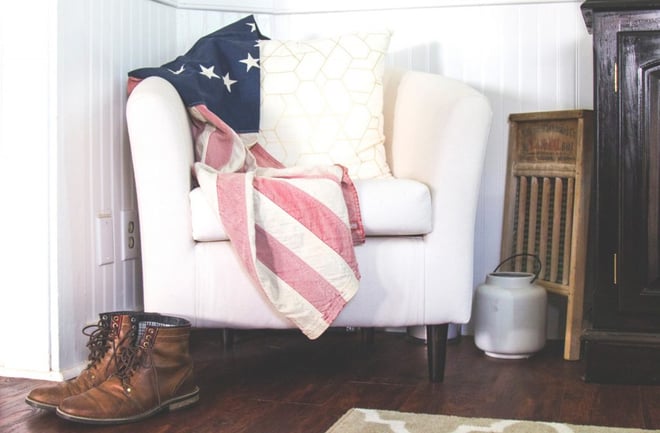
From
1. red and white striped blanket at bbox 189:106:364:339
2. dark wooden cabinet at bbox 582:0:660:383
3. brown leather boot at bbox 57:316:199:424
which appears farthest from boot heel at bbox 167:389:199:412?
dark wooden cabinet at bbox 582:0:660:383

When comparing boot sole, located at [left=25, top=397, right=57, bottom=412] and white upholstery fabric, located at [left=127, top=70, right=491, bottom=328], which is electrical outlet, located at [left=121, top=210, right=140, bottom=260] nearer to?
white upholstery fabric, located at [left=127, top=70, right=491, bottom=328]

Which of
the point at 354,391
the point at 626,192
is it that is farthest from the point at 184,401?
the point at 626,192

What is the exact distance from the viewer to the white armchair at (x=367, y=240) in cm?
175

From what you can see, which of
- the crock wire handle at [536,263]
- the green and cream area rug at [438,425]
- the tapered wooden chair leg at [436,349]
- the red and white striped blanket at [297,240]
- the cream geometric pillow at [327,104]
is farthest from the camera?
the crock wire handle at [536,263]

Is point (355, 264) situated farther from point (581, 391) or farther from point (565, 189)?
point (565, 189)

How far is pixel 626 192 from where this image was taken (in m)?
1.85

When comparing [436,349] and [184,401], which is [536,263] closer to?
[436,349]

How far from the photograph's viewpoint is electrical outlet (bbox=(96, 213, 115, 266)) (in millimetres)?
2006

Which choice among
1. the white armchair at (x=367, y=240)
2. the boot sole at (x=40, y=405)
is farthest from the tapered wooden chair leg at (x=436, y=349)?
the boot sole at (x=40, y=405)

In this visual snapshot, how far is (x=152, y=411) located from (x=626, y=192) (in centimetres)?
108

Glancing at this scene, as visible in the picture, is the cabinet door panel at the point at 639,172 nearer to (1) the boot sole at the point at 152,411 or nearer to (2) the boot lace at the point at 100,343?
(1) the boot sole at the point at 152,411

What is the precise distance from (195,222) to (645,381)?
1.00 meters

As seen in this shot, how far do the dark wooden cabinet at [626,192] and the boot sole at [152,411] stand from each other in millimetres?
852

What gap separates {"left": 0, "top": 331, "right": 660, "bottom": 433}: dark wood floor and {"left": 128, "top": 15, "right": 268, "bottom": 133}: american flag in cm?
59
